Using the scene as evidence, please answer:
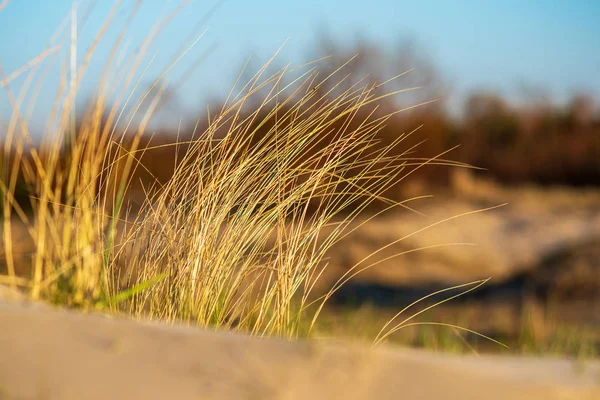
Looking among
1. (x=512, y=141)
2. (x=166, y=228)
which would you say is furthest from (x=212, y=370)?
(x=512, y=141)

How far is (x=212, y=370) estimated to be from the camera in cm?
121

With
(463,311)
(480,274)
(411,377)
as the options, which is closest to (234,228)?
(411,377)

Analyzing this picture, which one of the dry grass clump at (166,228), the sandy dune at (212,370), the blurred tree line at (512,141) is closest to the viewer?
the sandy dune at (212,370)

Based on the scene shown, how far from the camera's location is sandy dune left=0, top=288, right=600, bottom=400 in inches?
45.5

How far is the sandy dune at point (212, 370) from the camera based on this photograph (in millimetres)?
1156

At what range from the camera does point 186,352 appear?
49.5 inches

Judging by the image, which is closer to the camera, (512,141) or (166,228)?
(166,228)

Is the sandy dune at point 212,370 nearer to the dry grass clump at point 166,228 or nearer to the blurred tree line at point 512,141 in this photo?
the dry grass clump at point 166,228

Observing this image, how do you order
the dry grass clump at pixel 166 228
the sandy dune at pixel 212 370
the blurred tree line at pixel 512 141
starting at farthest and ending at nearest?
the blurred tree line at pixel 512 141, the dry grass clump at pixel 166 228, the sandy dune at pixel 212 370

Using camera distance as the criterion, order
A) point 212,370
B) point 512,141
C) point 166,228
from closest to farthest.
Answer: point 212,370 → point 166,228 → point 512,141

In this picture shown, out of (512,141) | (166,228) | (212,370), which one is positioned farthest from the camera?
(512,141)

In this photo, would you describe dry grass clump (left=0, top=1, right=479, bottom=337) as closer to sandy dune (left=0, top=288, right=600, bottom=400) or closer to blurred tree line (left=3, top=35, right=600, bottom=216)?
sandy dune (left=0, top=288, right=600, bottom=400)

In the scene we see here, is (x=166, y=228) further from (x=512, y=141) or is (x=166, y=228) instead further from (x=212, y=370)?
(x=512, y=141)

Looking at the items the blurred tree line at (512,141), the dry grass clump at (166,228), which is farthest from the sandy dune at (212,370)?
the blurred tree line at (512,141)
